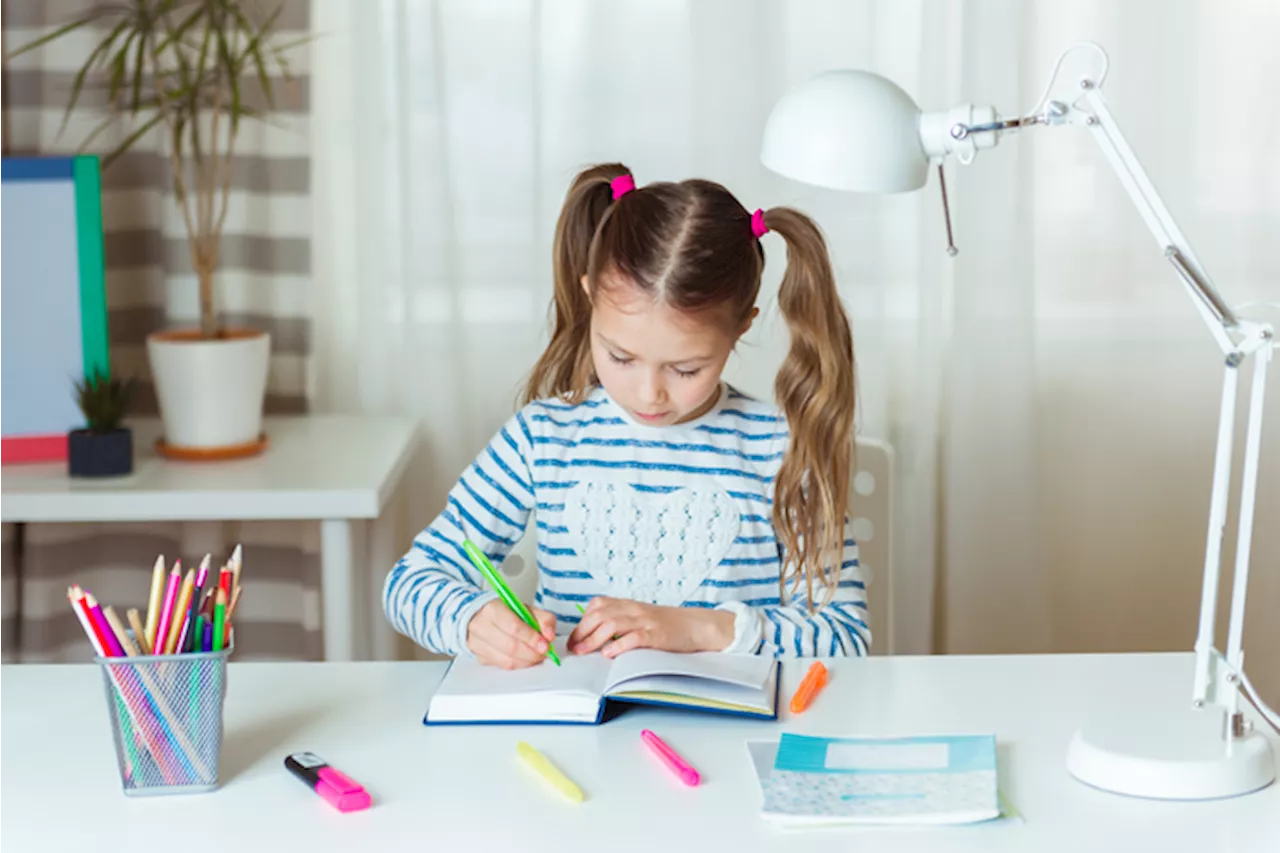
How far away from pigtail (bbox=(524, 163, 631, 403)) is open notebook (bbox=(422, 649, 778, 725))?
477 millimetres

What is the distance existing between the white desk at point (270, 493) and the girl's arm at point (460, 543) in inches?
11.6

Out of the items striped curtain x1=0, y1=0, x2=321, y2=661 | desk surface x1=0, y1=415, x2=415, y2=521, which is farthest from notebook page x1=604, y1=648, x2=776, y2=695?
striped curtain x1=0, y1=0, x2=321, y2=661

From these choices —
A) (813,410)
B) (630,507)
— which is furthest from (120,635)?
(813,410)

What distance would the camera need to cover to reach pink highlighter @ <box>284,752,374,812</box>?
107 centimetres

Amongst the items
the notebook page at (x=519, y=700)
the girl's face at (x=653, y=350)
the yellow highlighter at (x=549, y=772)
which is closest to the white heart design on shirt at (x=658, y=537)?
the girl's face at (x=653, y=350)

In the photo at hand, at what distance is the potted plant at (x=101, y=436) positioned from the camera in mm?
1998

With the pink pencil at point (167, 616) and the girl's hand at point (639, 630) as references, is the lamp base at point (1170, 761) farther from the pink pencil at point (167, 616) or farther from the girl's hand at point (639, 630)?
the pink pencil at point (167, 616)

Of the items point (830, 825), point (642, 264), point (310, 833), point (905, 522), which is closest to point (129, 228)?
point (642, 264)

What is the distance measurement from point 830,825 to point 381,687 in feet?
1.47

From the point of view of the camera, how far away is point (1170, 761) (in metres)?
1.10

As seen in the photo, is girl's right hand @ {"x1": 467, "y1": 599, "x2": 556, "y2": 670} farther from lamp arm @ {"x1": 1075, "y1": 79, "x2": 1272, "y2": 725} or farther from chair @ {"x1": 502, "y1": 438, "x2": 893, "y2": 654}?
chair @ {"x1": 502, "y1": 438, "x2": 893, "y2": 654}

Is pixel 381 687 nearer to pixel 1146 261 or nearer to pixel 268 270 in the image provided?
pixel 268 270

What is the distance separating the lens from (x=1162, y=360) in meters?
2.46

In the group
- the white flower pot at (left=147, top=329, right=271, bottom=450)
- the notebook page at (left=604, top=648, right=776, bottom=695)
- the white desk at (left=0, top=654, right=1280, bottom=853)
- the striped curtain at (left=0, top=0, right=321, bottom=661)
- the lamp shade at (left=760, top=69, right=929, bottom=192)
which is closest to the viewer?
the white desk at (left=0, top=654, right=1280, bottom=853)
